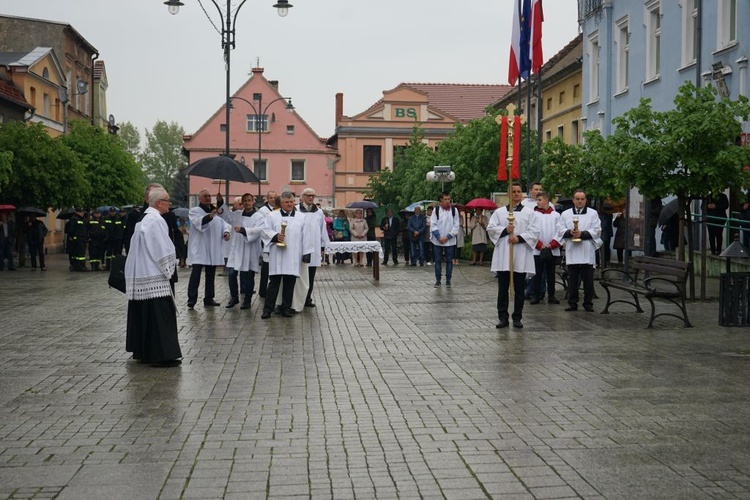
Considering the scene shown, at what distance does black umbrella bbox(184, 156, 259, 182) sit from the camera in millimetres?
20078

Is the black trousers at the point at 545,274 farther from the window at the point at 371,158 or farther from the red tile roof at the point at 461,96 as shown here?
the red tile roof at the point at 461,96

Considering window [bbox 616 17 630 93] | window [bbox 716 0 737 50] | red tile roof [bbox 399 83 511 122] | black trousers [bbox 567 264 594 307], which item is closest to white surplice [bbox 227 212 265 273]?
black trousers [bbox 567 264 594 307]

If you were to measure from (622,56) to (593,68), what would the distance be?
3.45 metres

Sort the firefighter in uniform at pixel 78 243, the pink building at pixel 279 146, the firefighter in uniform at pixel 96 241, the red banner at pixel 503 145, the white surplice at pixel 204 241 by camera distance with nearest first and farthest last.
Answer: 1. the white surplice at pixel 204 241
2. the red banner at pixel 503 145
3. the firefighter in uniform at pixel 78 243
4. the firefighter in uniform at pixel 96 241
5. the pink building at pixel 279 146

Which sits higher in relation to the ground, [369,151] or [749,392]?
[369,151]

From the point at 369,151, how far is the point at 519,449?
7043cm

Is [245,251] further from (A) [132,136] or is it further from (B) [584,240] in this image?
(A) [132,136]

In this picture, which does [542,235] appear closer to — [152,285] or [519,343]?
[519,343]

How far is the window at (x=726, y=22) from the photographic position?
2444 cm

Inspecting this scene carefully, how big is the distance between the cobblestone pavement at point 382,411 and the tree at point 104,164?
1420 inches

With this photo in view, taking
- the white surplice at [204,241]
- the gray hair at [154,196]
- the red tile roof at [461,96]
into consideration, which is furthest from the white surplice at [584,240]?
the red tile roof at [461,96]

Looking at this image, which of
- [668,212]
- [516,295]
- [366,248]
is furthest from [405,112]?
[516,295]

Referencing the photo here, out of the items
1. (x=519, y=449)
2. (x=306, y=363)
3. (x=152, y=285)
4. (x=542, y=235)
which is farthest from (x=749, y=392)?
(x=542, y=235)

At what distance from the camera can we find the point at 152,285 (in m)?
10.4
